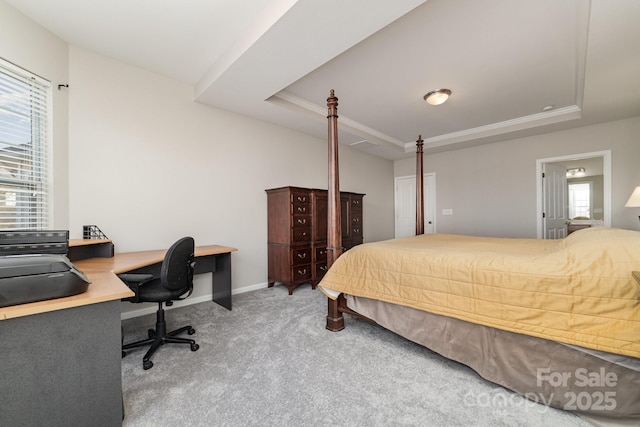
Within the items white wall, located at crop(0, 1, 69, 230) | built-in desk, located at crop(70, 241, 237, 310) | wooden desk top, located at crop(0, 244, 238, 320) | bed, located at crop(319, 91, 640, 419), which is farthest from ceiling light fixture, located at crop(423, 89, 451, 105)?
white wall, located at crop(0, 1, 69, 230)

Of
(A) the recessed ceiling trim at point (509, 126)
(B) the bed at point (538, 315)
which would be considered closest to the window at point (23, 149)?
(B) the bed at point (538, 315)

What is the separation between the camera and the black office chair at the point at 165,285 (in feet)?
6.17

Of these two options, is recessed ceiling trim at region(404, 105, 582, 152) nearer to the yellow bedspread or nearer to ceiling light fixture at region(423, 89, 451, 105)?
ceiling light fixture at region(423, 89, 451, 105)

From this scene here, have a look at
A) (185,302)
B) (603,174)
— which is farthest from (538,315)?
(603,174)

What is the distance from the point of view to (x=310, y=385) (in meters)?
1.60

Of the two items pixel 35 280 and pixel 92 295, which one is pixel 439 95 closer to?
pixel 92 295

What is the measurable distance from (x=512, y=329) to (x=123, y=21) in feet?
12.0

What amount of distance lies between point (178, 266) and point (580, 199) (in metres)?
11.0

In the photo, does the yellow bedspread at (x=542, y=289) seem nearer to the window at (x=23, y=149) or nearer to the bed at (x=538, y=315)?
the bed at (x=538, y=315)

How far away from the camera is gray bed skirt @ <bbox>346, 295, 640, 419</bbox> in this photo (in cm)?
127

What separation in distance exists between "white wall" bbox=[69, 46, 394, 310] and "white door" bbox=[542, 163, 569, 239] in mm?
4286

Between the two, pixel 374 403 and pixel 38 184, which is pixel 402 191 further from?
pixel 38 184

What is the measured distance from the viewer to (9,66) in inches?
77.3

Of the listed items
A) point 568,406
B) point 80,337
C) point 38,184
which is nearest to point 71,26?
point 38,184
